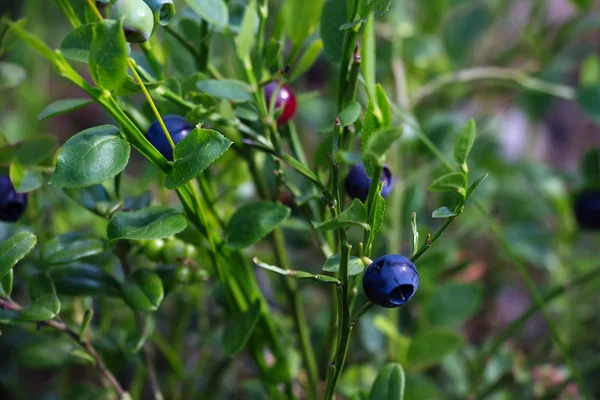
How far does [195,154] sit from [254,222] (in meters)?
0.15

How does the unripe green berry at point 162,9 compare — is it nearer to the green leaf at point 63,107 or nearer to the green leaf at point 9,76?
the green leaf at point 63,107

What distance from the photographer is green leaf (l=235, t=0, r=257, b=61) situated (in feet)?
1.75

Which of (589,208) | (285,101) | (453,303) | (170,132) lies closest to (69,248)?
(170,132)

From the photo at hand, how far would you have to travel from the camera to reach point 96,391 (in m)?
0.90

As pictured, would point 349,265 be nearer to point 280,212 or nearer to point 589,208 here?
point 280,212

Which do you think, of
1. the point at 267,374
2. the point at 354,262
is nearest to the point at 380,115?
the point at 354,262

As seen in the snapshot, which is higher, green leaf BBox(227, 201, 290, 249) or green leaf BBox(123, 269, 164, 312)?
green leaf BBox(227, 201, 290, 249)

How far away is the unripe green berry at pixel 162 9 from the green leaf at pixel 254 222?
20cm

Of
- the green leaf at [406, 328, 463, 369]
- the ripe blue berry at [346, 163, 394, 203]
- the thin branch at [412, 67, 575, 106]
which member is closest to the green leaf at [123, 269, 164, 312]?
the ripe blue berry at [346, 163, 394, 203]

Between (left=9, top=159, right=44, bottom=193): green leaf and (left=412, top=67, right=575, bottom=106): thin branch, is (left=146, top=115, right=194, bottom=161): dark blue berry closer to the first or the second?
(left=9, top=159, right=44, bottom=193): green leaf

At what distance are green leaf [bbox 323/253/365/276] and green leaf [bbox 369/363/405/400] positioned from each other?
0.15m

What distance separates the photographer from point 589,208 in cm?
109

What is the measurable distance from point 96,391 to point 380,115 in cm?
65

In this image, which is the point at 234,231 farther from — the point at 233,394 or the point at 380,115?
the point at 233,394
